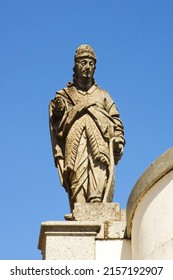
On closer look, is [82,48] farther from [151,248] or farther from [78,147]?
[151,248]

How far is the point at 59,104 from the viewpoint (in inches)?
486

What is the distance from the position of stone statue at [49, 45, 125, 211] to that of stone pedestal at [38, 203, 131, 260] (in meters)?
0.50

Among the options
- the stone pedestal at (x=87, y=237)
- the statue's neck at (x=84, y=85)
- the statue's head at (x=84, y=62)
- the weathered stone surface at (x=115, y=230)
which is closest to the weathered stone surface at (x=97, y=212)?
the stone pedestal at (x=87, y=237)

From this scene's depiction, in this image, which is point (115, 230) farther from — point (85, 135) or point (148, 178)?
point (85, 135)

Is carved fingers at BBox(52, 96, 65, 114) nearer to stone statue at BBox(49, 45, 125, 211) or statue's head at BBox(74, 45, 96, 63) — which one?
stone statue at BBox(49, 45, 125, 211)

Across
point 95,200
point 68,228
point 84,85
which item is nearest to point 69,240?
point 68,228

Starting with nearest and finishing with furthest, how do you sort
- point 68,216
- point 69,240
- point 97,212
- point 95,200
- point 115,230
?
point 69,240 < point 115,230 < point 97,212 < point 68,216 < point 95,200

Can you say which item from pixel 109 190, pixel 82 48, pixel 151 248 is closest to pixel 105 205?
pixel 109 190

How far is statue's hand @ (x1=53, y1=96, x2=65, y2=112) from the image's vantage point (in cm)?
1234

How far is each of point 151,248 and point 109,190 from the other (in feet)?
6.09

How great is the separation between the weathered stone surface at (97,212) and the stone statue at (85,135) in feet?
1.14

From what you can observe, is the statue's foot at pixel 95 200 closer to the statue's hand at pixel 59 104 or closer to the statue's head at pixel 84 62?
the statue's hand at pixel 59 104

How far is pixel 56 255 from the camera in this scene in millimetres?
10742

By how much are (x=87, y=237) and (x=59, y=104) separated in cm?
211
